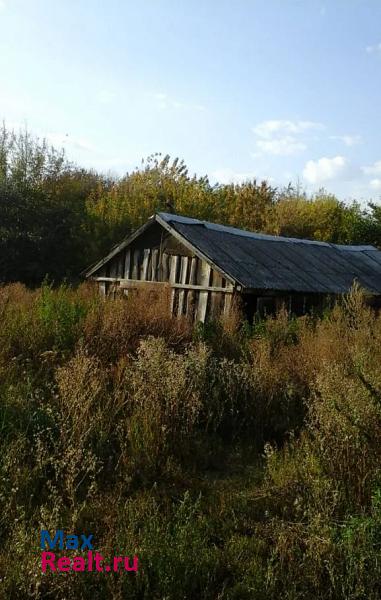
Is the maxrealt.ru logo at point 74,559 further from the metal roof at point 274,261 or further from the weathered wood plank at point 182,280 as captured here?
the weathered wood plank at point 182,280

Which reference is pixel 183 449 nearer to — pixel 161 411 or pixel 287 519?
pixel 161 411

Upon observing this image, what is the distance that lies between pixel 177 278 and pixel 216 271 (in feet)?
4.04

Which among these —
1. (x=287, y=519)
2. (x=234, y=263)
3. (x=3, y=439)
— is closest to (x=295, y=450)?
(x=287, y=519)

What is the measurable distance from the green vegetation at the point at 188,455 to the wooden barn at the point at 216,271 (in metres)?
2.06

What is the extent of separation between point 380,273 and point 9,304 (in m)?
12.1

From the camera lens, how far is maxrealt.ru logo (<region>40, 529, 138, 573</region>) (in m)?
3.00

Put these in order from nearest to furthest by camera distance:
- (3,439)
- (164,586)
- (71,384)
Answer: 1. (164,586)
2. (3,439)
3. (71,384)

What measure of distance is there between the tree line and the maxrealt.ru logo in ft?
57.5

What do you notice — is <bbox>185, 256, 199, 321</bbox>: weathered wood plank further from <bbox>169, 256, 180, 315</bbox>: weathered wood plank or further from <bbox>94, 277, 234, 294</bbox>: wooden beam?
<bbox>169, 256, 180, 315</bbox>: weathered wood plank

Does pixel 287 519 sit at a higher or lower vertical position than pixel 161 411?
lower

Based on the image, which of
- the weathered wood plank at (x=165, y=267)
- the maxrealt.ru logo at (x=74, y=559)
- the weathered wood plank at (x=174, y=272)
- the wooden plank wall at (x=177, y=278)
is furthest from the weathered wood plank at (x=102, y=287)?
the maxrealt.ru logo at (x=74, y=559)

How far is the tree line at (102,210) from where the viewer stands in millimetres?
20734

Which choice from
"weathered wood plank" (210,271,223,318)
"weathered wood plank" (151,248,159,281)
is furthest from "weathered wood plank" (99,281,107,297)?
"weathered wood plank" (210,271,223,318)

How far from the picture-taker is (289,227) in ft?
80.4
